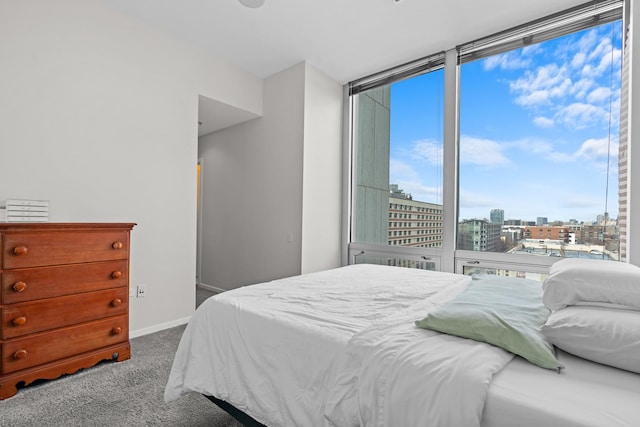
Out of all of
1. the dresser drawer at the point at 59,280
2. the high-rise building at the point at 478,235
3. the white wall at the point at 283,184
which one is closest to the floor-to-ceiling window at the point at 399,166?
the high-rise building at the point at 478,235

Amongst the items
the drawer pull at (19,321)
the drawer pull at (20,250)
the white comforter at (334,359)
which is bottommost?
the drawer pull at (19,321)

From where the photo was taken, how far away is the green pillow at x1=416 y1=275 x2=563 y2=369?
957 mm

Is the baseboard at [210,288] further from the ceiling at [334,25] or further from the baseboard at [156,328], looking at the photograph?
the ceiling at [334,25]

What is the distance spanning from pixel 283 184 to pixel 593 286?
3.03 metres

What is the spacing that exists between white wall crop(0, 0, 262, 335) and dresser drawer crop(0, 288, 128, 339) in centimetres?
55

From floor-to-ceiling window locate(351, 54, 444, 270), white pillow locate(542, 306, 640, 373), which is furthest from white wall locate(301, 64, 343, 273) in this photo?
white pillow locate(542, 306, 640, 373)

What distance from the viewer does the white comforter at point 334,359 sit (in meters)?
0.90

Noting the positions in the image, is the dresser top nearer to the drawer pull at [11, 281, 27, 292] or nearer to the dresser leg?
the drawer pull at [11, 281, 27, 292]

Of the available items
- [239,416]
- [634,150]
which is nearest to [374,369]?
[239,416]

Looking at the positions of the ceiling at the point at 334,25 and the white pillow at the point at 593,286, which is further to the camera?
the ceiling at the point at 334,25

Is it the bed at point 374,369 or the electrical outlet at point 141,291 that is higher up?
the bed at point 374,369

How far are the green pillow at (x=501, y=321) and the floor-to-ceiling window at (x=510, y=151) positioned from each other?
157 cm

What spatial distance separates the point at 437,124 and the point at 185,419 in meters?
3.33

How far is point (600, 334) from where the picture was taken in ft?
3.08
